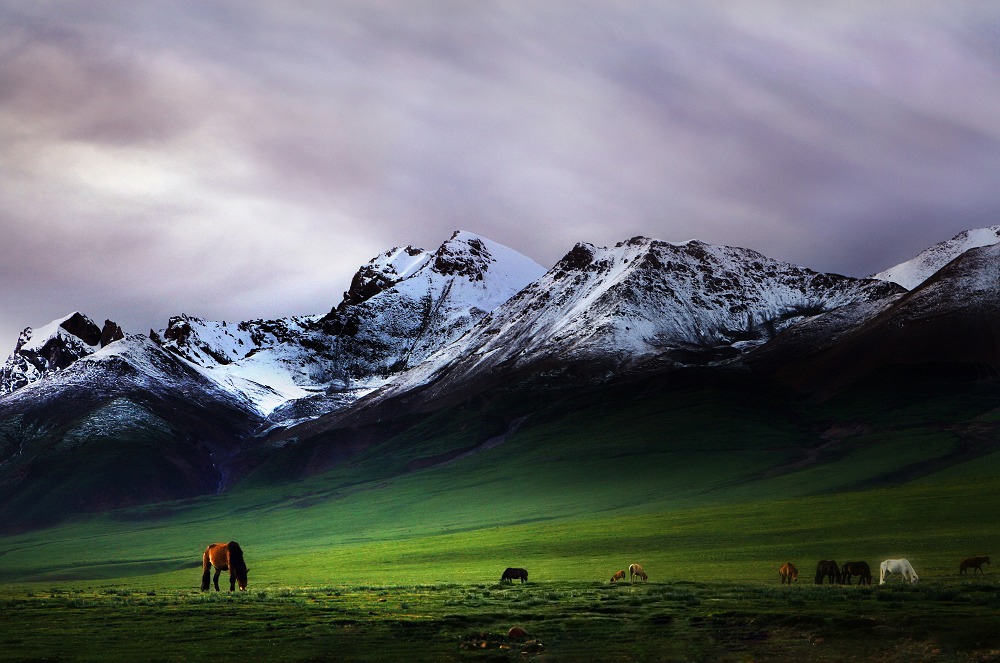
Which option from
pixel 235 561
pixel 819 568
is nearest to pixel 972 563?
pixel 819 568

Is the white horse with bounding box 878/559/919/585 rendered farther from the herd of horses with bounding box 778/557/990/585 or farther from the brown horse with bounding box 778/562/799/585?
the brown horse with bounding box 778/562/799/585

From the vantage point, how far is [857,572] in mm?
55531

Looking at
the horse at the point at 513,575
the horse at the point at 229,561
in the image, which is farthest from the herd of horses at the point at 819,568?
the horse at the point at 513,575

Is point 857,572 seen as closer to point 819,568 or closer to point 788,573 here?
point 819,568

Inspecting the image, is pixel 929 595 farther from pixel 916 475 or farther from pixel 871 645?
pixel 916 475

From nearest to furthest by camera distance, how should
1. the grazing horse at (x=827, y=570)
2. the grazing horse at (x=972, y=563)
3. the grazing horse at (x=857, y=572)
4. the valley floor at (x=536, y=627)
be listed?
the valley floor at (x=536, y=627) < the grazing horse at (x=857, y=572) < the grazing horse at (x=827, y=570) < the grazing horse at (x=972, y=563)

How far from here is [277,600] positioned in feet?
160

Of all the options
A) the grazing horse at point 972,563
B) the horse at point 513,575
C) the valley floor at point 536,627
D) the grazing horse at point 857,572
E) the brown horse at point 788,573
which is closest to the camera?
the valley floor at point 536,627

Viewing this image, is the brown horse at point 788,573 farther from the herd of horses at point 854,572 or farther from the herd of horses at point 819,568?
the herd of horses at point 819,568

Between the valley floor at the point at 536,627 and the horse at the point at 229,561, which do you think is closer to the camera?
the valley floor at the point at 536,627

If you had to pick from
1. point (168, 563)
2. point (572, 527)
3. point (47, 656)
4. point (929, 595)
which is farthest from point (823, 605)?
point (168, 563)

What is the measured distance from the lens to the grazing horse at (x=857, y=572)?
54.9 meters

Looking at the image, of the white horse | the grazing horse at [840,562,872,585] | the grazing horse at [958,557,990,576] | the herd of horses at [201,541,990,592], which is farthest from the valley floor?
the grazing horse at [958,557,990,576]

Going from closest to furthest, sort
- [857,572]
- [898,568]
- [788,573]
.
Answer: [898,568], [857,572], [788,573]
